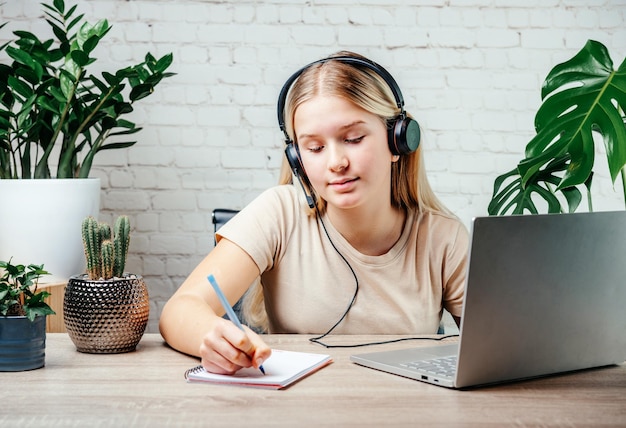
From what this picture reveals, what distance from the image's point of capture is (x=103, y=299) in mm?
1182

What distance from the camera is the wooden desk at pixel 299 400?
86cm

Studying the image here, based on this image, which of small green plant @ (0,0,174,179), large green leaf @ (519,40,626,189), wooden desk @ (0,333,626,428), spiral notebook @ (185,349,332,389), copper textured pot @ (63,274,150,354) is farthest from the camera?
small green plant @ (0,0,174,179)

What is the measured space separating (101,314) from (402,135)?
0.68m

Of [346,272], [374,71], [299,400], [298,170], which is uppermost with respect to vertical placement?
[374,71]

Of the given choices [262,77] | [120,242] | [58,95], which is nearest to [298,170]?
[120,242]

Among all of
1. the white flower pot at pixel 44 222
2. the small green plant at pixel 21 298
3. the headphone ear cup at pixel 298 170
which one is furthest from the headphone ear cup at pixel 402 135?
the white flower pot at pixel 44 222

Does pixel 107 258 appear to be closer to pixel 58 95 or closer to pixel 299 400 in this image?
pixel 299 400

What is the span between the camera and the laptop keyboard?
3.37ft

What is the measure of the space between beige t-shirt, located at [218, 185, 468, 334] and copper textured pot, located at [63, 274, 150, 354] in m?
0.34

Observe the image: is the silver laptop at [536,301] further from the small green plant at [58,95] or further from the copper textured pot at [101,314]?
the small green plant at [58,95]

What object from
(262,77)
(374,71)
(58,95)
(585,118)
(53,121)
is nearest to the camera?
(585,118)

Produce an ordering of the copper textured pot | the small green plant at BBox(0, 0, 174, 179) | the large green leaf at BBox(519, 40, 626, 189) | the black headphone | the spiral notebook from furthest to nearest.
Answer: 1. the small green plant at BBox(0, 0, 174, 179)
2. the black headphone
3. the large green leaf at BBox(519, 40, 626, 189)
4. the copper textured pot
5. the spiral notebook

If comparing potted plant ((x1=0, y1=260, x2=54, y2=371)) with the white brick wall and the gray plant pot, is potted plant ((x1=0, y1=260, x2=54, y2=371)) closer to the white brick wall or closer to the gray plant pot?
the gray plant pot

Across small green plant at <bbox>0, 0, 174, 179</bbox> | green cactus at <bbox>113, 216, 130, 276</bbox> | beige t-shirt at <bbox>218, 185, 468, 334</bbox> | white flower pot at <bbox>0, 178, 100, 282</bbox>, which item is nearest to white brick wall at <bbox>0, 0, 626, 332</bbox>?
small green plant at <bbox>0, 0, 174, 179</bbox>
